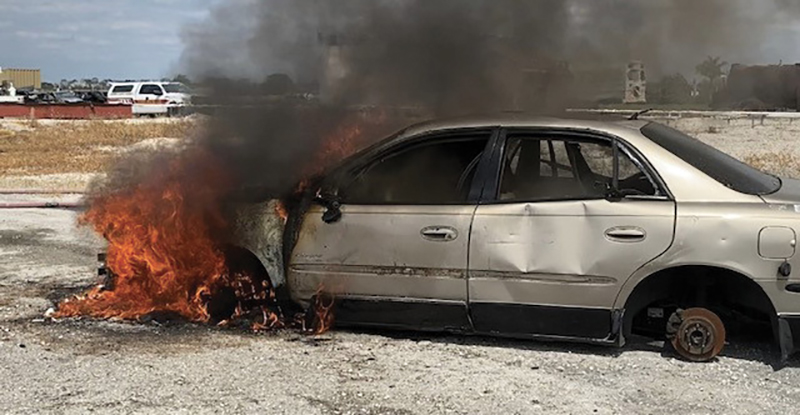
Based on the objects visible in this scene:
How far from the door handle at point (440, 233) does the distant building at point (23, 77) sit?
89.8 metres

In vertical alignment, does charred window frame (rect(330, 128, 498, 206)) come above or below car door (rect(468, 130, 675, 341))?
above

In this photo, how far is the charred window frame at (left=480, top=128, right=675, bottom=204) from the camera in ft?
15.1

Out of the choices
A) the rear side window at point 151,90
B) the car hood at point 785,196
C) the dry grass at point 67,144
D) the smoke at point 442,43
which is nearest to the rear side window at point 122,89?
the rear side window at point 151,90

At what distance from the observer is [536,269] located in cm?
466

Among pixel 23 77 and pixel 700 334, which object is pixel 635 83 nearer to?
pixel 700 334

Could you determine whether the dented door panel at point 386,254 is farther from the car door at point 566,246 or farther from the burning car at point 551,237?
the car door at point 566,246

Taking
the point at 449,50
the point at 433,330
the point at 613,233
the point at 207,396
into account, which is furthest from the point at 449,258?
the point at 449,50

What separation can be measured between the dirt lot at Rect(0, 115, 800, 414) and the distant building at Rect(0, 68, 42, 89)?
88.9 meters

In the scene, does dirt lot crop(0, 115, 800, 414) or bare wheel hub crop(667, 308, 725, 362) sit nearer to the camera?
dirt lot crop(0, 115, 800, 414)

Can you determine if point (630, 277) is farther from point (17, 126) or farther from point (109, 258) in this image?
point (17, 126)

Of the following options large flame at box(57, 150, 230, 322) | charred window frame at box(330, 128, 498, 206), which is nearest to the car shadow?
charred window frame at box(330, 128, 498, 206)

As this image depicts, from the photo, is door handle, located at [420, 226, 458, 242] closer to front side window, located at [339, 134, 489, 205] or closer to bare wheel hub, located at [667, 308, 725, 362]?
front side window, located at [339, 134, 489, 205]

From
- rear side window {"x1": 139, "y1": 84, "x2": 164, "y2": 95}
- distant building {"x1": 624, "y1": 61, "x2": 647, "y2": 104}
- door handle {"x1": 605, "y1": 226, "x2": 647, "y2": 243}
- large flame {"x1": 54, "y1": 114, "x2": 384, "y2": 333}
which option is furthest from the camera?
rear side window {"x1": 139, "y1": 84, "x2": 164, "y2": 95}

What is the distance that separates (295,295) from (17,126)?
24.4 metres
